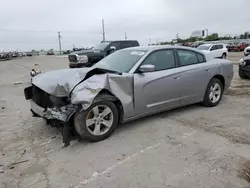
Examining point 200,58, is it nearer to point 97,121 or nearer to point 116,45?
point 97,121

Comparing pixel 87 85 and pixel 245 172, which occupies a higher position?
pixel 87 85

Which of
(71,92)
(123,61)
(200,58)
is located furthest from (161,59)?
(71,92)

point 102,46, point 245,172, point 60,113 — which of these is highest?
point 102,46

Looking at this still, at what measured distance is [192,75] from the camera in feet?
18.7

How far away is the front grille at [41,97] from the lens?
15.3ft

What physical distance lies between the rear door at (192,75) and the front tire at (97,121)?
1795mm

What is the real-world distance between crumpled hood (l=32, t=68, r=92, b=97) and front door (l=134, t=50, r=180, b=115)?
103cm

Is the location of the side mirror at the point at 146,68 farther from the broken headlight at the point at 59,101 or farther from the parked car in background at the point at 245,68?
the parked car in background at the point at 245,68

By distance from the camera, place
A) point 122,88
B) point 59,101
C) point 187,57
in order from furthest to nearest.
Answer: point 187,57
point 122,88
point 59,101

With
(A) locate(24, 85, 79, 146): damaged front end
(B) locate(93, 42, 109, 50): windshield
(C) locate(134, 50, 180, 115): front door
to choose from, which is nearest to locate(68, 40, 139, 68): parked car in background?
(B) locate(93, 42, 109, 50): windshield

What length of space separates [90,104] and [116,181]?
4.34 feet

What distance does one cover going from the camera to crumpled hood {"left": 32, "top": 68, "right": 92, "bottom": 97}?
4217 millimetres

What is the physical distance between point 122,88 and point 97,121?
2.31 ft

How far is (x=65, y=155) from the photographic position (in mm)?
3922
